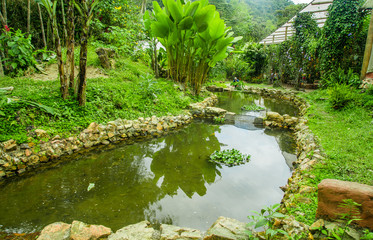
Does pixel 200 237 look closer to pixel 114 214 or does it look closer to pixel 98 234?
pixel 98 234

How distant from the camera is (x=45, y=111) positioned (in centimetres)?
372

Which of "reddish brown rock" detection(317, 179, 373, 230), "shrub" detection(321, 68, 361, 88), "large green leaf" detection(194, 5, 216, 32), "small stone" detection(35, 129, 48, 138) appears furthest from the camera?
"shrub" detection(321, 68, 361, 88)

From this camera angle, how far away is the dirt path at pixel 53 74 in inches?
209

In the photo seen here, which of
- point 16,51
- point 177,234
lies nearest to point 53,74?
point 16,51

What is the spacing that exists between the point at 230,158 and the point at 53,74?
5412 mm

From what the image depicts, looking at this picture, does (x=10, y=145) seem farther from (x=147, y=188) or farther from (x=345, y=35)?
(x=345, y=35)

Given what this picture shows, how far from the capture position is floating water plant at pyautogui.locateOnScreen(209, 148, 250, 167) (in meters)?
3.72

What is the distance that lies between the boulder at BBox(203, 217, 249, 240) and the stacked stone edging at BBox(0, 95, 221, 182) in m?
3.02

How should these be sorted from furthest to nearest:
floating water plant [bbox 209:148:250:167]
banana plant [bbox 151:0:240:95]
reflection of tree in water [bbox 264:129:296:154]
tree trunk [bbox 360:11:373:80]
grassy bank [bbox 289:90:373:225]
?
tree trunk [bbox 360:11:373:80]
banana plant [bbox 151:0:240:95]
reflection of tree in water [bbox 264:129:296:154]
floating water plant [bbox 209:148:250:167]
grassy bank [bbox 289:90:373:225]

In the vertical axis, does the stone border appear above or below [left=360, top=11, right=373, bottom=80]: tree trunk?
below

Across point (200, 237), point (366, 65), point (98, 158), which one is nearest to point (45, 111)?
point (98, 158)

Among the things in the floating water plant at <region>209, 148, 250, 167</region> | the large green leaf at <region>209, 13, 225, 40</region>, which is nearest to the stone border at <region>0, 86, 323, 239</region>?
the floating water plant at <region>209, 148, 250, 167</region>

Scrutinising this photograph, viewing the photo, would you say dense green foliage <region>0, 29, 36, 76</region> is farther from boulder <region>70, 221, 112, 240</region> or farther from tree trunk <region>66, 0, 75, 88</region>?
boulder <region>70, 221, 112, 240</region>

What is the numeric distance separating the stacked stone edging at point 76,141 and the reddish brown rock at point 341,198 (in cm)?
377
